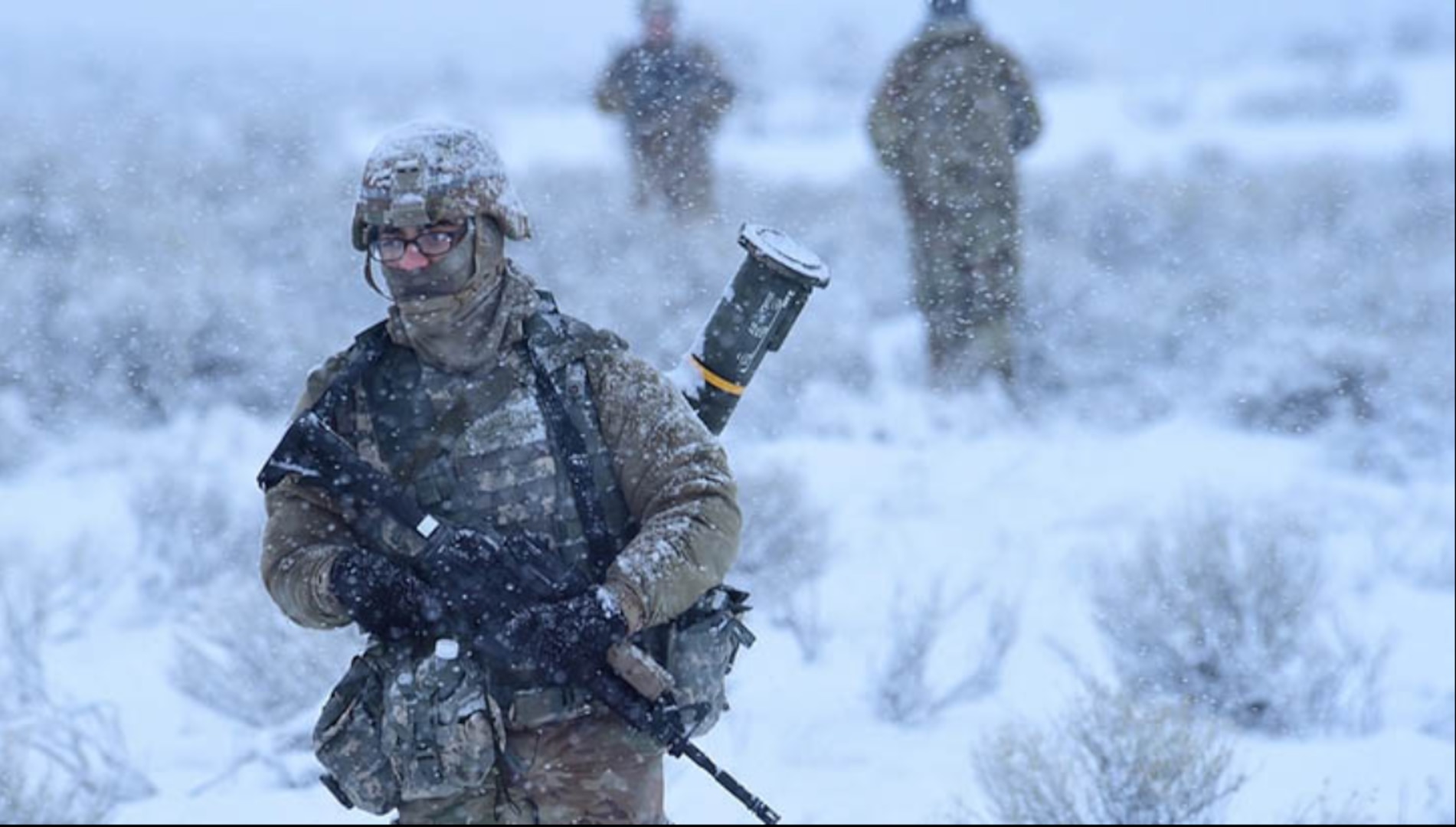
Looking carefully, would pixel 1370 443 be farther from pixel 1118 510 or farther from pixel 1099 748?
pixel 1099 748

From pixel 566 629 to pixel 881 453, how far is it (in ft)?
24.2

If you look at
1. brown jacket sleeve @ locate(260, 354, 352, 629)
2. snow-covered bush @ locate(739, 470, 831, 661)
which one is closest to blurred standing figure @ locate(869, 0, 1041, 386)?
snow-covered bush @ locate(739, 470, 831, 661)

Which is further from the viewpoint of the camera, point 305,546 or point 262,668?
point 262,668

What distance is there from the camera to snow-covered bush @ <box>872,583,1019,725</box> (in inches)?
275

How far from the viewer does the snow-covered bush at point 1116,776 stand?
5.89m

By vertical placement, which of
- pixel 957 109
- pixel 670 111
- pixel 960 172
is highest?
pixel 957 109

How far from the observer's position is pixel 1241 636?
7.30 meters

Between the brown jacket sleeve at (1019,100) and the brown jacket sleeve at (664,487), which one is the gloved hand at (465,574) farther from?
the brown jacket sleeve at (1019,100)

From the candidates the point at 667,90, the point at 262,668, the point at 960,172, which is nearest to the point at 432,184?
the point at 262,668

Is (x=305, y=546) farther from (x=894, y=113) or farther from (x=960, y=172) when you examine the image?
(x=894, y=113)

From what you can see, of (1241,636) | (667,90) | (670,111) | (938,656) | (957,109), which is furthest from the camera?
(670,111)

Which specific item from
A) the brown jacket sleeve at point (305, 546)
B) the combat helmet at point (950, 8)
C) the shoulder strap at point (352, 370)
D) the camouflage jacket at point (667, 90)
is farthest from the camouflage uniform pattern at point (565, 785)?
the camouflage jacket at point (667, 90)

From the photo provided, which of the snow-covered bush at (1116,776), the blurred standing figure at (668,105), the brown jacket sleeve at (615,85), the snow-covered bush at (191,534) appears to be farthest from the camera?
the brown jacket sleeve at (615,85)

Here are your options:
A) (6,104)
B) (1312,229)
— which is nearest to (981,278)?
(1312,229)
